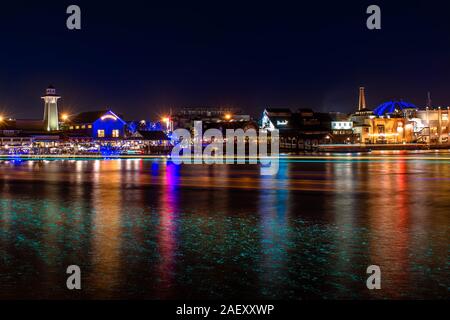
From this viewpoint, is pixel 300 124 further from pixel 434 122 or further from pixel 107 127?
pixel 434 122

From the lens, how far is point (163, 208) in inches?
570

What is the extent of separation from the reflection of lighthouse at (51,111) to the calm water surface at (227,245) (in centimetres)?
6948

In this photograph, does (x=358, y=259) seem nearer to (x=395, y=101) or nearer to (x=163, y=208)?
(x=163, y=208)

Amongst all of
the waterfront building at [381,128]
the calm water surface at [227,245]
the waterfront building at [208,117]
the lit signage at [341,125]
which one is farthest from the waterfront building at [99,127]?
the calm water surface at [227,245]

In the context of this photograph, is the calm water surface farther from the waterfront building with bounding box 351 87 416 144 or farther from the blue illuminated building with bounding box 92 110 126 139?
the waterfront building with bounding box 351 87 416 144

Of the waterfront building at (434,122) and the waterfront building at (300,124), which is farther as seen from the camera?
the waterfront building at (434,122)

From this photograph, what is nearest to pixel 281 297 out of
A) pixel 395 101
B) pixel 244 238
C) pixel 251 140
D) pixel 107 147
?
pixel 244 238

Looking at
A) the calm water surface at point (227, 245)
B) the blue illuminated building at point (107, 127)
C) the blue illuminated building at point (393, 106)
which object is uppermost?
the blue illuminated building at point (393, 106)

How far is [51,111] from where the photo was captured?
84.6m

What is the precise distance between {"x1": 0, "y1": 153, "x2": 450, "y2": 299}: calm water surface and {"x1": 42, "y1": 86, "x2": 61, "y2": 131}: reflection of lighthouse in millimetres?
69484

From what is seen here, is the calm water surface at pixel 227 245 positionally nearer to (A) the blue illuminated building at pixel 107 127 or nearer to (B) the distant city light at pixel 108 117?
(A) the blue illuminated building at pixel 107 127

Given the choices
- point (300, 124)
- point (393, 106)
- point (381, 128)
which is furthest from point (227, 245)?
point (393, 106)

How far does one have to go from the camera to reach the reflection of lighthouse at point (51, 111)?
274 ft

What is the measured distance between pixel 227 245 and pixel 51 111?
8130cm
